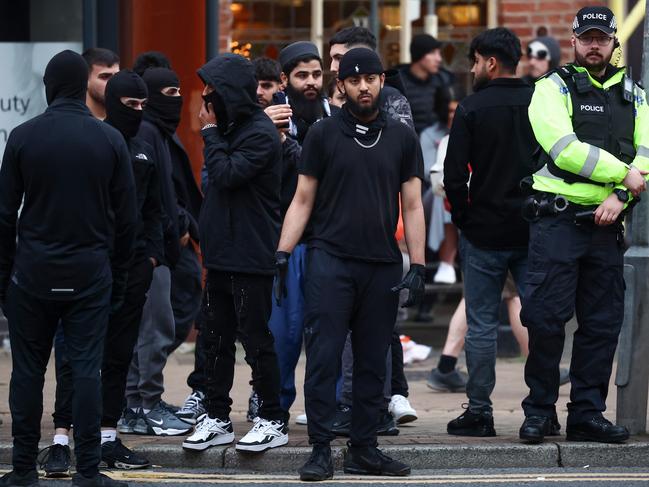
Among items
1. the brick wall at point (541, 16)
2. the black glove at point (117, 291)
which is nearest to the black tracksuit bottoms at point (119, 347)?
the black glove at point (117, 291)

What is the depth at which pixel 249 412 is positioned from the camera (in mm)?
8906

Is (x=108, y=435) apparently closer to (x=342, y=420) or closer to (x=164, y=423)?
(x=164, y=423)

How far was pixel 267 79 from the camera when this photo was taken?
908 cm

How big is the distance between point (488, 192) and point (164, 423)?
2.09 meters

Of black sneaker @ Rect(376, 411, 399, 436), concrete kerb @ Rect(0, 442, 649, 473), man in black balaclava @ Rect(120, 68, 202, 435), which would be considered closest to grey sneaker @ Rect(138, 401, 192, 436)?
man in black balaclava @ Rect(120, 68, 202, 435)

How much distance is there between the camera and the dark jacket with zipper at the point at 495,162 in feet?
27.5

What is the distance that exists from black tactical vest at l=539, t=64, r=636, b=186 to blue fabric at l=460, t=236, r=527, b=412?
2.24ft

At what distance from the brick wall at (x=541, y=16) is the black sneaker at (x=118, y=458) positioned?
23.2 ft

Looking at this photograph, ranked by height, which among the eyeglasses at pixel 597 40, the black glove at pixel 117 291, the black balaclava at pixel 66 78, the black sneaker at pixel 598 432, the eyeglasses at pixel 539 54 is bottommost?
the black sneaker at pixel 598 432

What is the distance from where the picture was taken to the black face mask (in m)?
7.86

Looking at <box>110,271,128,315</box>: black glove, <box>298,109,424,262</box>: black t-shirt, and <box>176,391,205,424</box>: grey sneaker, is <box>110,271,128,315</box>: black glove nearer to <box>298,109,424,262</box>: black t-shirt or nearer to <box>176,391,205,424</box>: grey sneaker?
<box>298,109,424,262</box>: black t-shirt

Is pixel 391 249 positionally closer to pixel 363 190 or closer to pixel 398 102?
pixel 363 190

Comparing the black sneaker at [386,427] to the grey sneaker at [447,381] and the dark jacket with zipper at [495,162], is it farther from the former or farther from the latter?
the grey sneaker at [447,381]

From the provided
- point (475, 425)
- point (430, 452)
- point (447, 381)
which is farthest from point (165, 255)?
point (447, 381)
